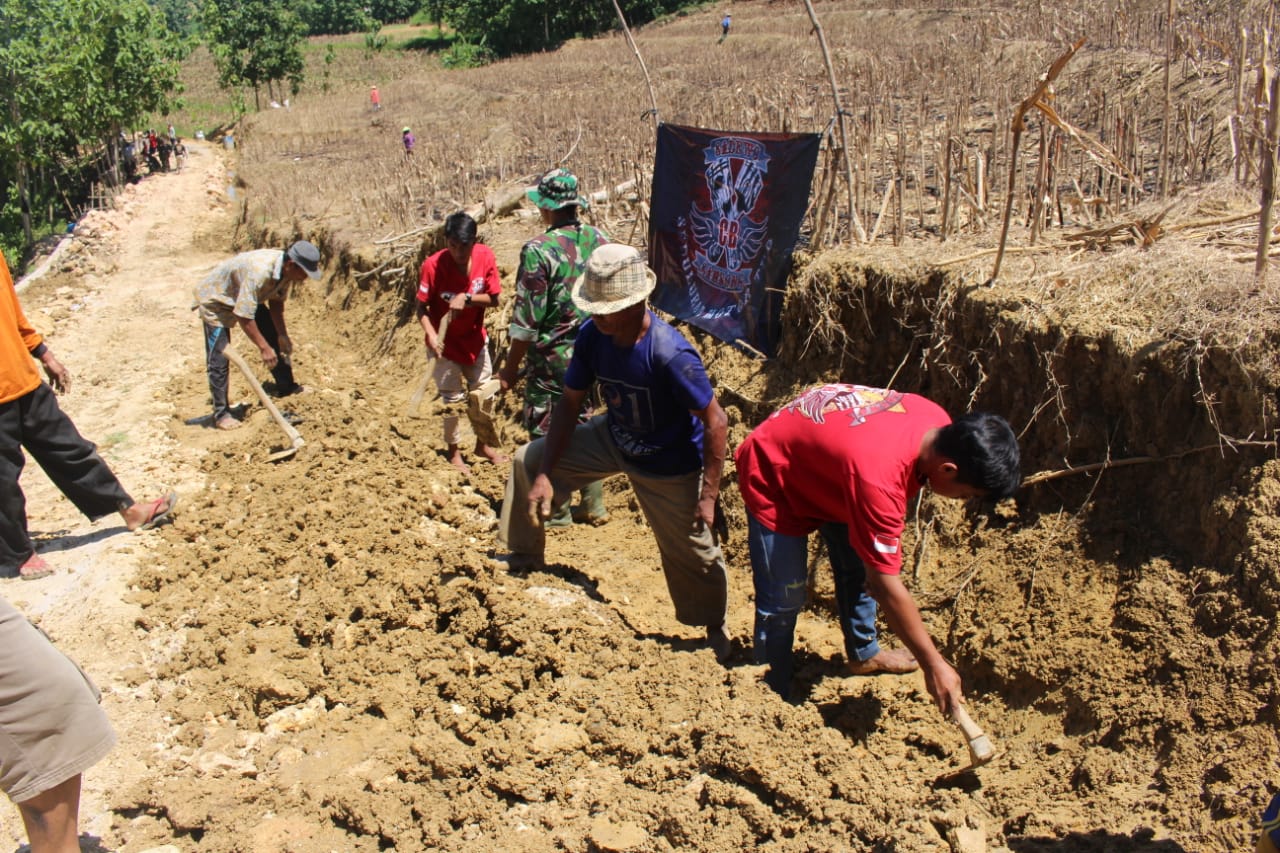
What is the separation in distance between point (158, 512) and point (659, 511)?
326 centimetres

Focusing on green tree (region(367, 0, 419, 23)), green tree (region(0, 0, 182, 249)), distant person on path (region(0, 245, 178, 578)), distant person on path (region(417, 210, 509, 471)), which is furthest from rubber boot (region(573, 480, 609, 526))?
green tree (region(367, 0, 419, 23))

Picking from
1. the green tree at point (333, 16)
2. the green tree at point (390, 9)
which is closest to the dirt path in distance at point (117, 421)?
the green tree at point (333, 16)

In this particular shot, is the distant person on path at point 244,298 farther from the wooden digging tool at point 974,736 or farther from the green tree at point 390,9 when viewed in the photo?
the green tree at point 390,9

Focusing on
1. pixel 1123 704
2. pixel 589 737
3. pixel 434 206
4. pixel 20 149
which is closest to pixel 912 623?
pixel 1123 704

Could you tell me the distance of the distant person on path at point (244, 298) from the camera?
247 inches

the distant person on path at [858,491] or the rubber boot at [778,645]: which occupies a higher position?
the distant person on path at [858,491]

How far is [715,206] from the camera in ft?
17.8

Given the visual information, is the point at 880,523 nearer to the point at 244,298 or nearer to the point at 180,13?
the point at 244,298

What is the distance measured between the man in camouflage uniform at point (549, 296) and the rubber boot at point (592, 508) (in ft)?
1.73

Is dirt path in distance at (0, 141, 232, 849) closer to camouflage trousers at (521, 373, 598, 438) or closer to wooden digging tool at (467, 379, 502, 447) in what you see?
wooden digging tool at (467, 379, 502, 447)

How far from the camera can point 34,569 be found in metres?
4.95

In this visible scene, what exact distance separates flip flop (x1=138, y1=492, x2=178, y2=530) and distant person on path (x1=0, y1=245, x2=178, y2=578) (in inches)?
1.4

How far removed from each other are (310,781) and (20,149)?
20.9 m

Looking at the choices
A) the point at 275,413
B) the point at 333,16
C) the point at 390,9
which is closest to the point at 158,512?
the point at 275,413
